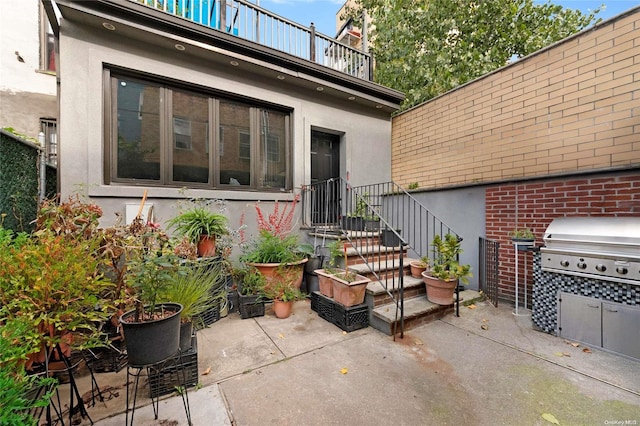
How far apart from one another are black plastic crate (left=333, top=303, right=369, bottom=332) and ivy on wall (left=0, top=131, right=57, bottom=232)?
10.5 feet

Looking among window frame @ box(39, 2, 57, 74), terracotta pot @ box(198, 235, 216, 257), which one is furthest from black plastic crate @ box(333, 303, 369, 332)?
window frame @ box(39, 2, 57, 74)

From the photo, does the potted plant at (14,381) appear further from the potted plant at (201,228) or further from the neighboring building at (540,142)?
the neighboring building at (540,142)

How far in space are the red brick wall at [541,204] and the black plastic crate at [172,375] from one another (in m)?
4.10

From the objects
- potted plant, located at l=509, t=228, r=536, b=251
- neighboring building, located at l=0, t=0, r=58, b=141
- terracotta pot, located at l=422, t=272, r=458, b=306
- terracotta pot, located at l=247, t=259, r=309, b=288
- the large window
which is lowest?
terracotta pot, located at l=422, t=272, r=458, b=306

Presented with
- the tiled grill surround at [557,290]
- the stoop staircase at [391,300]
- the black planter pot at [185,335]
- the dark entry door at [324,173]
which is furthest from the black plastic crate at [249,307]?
the tiled grill surround at [557,290]

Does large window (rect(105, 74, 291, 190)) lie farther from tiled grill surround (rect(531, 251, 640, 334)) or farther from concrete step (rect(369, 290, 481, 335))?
tiled grill surround (rect(531, 251, 640, 334))

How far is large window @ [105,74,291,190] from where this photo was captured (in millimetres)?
3668

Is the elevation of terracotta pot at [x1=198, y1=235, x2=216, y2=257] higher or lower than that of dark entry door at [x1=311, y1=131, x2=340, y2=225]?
lower

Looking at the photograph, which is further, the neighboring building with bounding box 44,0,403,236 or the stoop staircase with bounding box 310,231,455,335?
the neighboring building with bounding box 44,0,403,236

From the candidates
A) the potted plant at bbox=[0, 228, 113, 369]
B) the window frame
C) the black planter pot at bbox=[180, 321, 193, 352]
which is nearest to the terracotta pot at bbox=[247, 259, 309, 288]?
the black planter pot at bbox=[180, 321, 193, 352]

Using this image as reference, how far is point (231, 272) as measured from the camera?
366cm

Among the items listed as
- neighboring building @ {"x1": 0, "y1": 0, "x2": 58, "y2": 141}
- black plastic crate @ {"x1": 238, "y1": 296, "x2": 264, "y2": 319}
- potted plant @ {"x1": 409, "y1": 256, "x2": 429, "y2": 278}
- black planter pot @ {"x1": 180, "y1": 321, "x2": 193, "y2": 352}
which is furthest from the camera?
neighboring building @ {"x1": 0, "y1": 0, "x2": 58, "y2": 141}

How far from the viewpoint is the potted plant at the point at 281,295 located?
11.1 ft

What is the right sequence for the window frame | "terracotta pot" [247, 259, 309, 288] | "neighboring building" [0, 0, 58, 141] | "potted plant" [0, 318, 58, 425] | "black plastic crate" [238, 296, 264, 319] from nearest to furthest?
"potted plant" [0, 318, 58, 425], "black plastic crate" [238, 296, 264, 319], "terracotta pot" [247, 259, 309, 288], "neighboring building" [0, 0, 58, 141], the window frame
